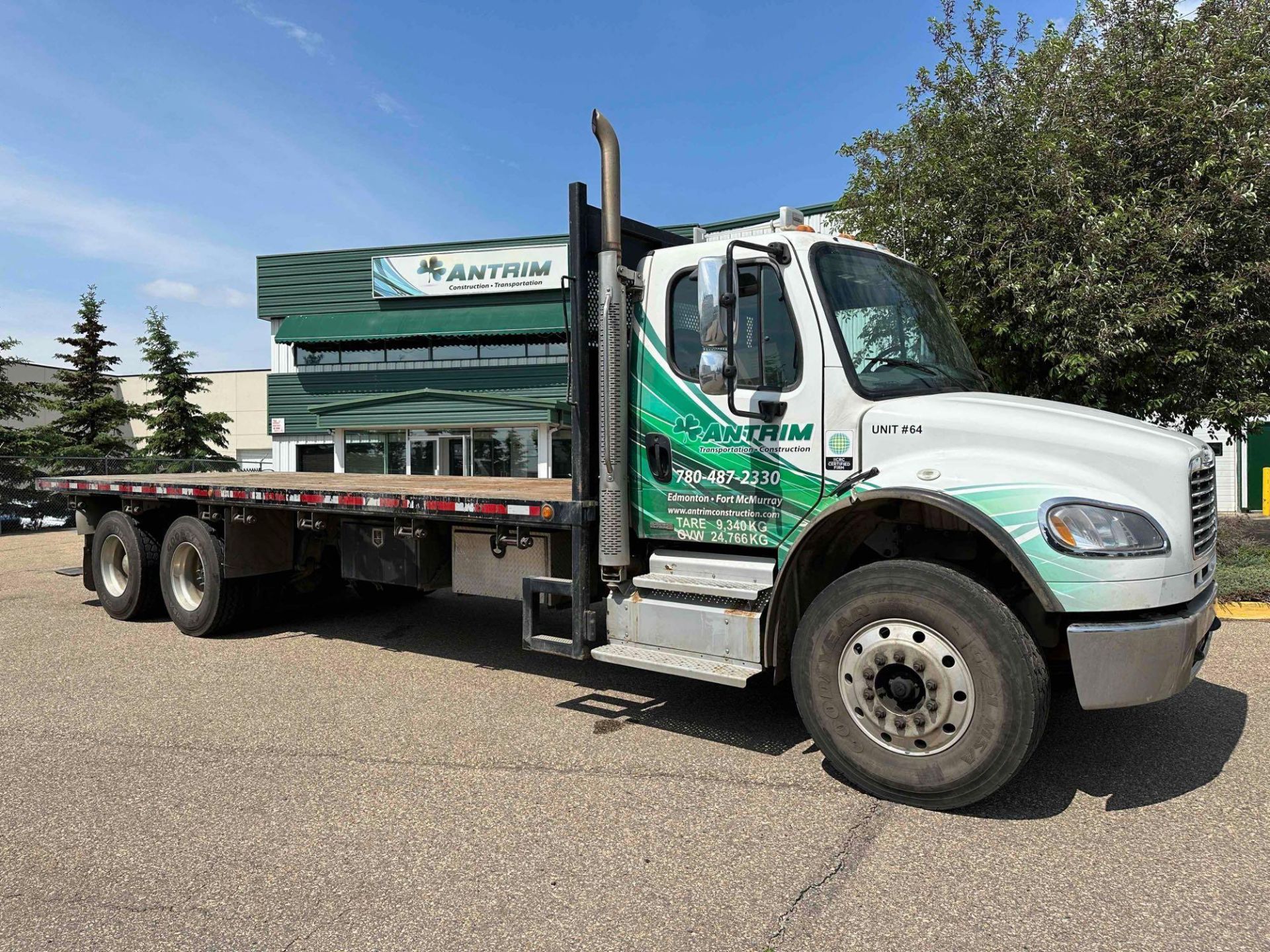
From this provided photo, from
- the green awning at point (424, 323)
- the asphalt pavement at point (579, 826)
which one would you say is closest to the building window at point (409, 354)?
the green awning at point (424, 323)

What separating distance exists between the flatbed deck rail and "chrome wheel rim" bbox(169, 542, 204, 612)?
54 centimetres

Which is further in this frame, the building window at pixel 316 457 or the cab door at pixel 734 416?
the building window at pixel 316 457

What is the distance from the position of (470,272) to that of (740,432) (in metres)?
24.1

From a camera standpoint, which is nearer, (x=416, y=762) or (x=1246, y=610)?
(x=416, y=762)

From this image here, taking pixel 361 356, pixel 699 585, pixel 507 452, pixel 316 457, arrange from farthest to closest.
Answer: pixel 316 457, pixel 361 356, pixel 507 452, pixel 699 585

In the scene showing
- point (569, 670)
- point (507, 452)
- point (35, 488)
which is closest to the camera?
point (569, 670)

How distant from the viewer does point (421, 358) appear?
27.7 metres

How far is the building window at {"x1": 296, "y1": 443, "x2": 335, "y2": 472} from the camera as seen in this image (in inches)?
1151

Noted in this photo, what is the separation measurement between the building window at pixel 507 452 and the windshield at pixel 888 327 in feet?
66.4

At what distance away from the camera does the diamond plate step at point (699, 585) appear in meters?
4.45

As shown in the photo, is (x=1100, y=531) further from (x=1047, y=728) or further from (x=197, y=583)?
(x=197, y=583)

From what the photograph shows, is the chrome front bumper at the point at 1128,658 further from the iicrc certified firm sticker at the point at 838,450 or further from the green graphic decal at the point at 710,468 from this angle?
the green graphic decal at the point at 710,468

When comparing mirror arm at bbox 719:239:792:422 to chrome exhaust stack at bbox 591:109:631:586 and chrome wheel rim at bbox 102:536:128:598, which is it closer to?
chrome exhaust stack at bbox 591:109:631:586

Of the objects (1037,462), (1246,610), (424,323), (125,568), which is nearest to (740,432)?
(1037,462)
